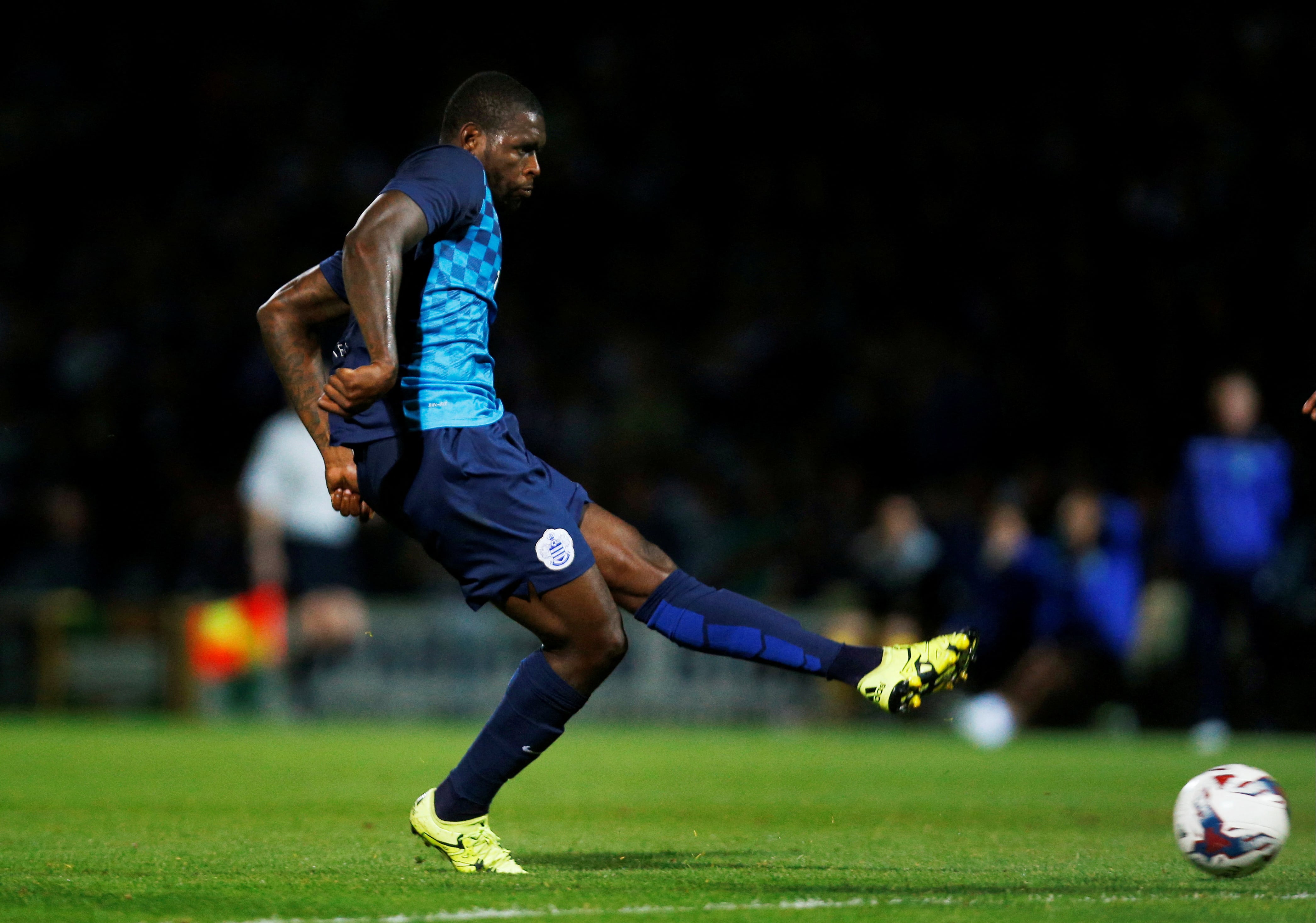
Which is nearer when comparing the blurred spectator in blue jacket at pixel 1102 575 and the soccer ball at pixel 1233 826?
the soccer ball at pixel 1233 826

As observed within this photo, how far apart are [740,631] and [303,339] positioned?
1389 mm

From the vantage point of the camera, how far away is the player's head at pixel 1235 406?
10.3 m

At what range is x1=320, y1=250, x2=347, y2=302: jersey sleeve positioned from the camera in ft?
14.6

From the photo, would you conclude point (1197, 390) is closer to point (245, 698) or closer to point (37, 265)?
point (245, 698)

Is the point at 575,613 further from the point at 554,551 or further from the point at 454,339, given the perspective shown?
the point at 454,339

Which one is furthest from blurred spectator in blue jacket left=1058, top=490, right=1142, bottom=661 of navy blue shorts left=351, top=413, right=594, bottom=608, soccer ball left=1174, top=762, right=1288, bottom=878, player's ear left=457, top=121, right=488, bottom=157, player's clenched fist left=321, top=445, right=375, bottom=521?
player's clenched fist left=321, top=445, right=375, bottom=521

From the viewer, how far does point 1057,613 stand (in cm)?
1188

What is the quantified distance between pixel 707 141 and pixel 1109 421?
5.49 m

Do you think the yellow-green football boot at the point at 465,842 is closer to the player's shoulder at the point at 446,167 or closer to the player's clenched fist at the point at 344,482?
the player's clenched fist at the point at 344,482

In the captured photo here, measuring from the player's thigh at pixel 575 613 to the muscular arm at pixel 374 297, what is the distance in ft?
2.23

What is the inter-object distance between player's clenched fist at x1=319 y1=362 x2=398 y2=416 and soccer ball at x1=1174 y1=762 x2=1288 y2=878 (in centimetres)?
229

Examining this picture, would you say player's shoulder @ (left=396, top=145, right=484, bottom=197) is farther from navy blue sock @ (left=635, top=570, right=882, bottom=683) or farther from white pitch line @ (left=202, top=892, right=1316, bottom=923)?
white pitch line @ (left=202, top=892, right=1316, bottom=923)

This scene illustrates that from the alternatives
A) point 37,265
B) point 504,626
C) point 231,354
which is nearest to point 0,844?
point 504,626

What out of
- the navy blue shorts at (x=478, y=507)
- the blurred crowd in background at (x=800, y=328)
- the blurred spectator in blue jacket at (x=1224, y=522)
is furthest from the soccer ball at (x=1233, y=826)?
the blurred crowd in background at (x=800, y=328)
